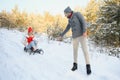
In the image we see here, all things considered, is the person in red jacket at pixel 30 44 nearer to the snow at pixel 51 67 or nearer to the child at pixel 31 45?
the child at pixel 31 45

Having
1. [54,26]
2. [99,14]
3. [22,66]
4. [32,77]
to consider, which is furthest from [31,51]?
[54,26]

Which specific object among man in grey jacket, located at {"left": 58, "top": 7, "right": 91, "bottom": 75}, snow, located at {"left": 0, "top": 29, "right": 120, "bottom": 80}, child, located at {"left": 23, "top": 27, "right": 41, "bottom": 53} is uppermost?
man in grey jacket, located at {"left": 58, "top": 7, "right": 91, "bottom": 75}

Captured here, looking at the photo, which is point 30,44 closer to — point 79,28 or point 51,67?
point 51,67

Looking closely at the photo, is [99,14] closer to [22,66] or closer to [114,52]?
[114,52]

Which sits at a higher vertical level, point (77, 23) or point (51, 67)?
point (77, 23)

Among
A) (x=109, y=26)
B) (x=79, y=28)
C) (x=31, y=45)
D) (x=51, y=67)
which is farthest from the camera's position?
(x=109, y=26)

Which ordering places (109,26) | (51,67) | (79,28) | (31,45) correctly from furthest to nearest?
(109,26), (31,45), (51,67), (79,28)

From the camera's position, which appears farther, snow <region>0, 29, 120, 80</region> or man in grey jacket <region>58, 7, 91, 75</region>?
man in grey jacket <region>58, 7, 91, 75</region>

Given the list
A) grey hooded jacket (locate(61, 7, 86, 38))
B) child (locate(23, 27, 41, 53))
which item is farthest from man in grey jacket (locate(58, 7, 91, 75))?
child (locate(23, 27, 41, 53))

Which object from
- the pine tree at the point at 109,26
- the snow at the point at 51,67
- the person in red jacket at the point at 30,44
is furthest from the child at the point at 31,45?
the pine tree at the point at 109,26

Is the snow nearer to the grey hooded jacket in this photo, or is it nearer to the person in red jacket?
the person in red jacket

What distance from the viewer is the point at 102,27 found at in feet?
45.9

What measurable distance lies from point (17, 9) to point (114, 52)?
50.7 meters

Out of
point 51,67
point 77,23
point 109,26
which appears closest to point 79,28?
point 77,23
